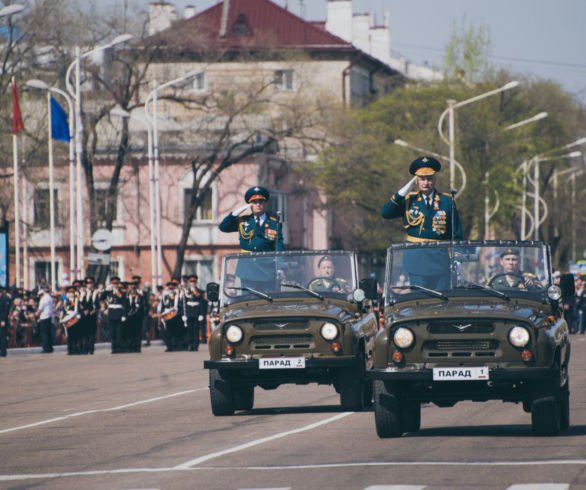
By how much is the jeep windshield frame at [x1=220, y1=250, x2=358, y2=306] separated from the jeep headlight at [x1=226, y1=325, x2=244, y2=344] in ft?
2.60

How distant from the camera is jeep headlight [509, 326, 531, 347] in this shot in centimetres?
1241

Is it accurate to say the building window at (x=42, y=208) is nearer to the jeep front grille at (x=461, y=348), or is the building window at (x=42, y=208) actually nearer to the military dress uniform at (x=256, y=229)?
the military dress uniform at (x=256, y=229)

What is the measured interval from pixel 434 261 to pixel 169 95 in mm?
43561

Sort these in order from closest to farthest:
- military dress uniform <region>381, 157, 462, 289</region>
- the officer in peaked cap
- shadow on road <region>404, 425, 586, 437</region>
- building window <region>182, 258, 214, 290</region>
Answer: shadow on road <region>404, 425, 586, 437</region> → military dress uniform <region>381, 157, 462, 289</region> → the officer in peaked cap → building window <region>182, 258, 214, 290</region>

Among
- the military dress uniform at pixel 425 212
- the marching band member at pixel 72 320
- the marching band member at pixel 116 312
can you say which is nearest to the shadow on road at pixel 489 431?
the military dress uniform at pixel 425 212

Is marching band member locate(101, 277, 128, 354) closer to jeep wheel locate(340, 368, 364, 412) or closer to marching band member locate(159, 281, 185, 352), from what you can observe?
marching band member locate(159, 281, 185, 352)

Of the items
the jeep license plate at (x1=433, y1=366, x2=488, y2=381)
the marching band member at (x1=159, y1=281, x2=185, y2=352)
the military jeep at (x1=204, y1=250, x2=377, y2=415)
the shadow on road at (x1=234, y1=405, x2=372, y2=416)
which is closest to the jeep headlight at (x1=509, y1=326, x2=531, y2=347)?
the jeep license plate at (x1=433, y1=366, x2=488, y2=381)

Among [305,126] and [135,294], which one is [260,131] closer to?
[305,126]

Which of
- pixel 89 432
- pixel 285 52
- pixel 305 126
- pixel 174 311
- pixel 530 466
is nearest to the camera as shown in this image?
pixel 530 466

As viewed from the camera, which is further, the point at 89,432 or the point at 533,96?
the point at 533,96

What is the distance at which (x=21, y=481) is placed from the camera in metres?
10.8

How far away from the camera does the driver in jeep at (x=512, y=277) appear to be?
13.5 m

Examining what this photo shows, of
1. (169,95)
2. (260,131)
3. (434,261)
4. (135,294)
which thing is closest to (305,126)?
(260,131)

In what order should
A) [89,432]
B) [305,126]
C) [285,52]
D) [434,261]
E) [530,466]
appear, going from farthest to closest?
[285,52]
[305,126]
[89,432]
[434,261]
[530,466]
